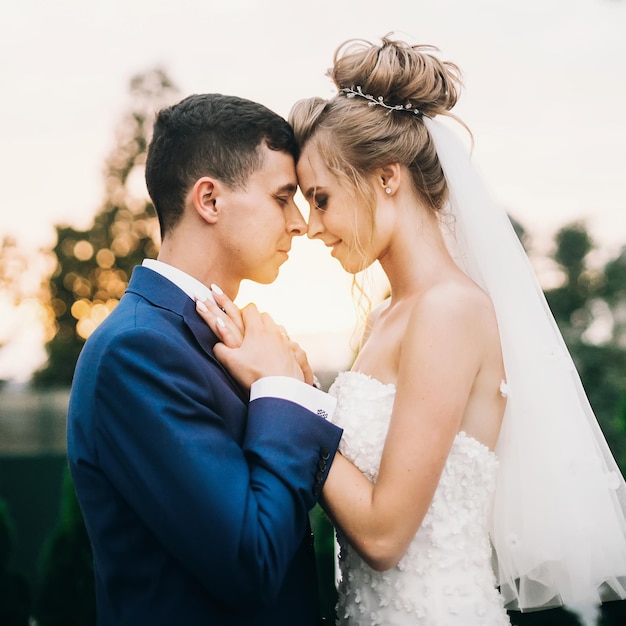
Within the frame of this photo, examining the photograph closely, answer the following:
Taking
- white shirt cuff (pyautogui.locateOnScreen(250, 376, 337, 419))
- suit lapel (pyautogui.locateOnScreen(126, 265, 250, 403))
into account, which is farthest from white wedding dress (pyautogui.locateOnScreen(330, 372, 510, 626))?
suit lapel (pyautogui.locateOnScreen(126, 265, 250, 403))

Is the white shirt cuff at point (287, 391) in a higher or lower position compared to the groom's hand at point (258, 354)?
lower

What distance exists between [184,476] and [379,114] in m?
1.66

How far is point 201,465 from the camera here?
2.07 metres

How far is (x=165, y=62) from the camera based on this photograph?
22578 mm

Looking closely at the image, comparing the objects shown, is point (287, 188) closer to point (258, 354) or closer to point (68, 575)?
point (258, 354)

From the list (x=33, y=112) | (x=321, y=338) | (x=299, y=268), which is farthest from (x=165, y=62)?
(x=299, y=268)

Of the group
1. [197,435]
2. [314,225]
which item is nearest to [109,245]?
[314,225]

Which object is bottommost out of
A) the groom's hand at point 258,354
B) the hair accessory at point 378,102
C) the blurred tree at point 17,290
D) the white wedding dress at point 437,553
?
the blurred tree at point 17,290

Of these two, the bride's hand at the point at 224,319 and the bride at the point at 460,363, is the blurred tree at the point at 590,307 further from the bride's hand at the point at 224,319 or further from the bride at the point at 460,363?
the bride's hand at the point at 224,319

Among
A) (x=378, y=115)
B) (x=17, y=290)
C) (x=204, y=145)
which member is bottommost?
(x=17, y=290)

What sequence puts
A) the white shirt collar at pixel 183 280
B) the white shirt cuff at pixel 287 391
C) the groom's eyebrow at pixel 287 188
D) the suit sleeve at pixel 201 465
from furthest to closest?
1. the groom's eyebrow at pixel 287 188
2. the white shirt collar at pixel 183 280
3. the white shirt cuff at pixel 287 391
4. the suit sleeve at pixel 201 465

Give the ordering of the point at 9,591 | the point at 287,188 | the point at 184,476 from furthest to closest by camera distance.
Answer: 1. the point at 9,591
2. the point at 287,188
3. the point at 184,476

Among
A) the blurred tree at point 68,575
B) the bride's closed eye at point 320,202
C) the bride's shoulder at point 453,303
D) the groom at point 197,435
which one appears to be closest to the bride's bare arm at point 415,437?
the bride's shoulder at point 453,303

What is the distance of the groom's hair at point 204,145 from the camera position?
277cm
